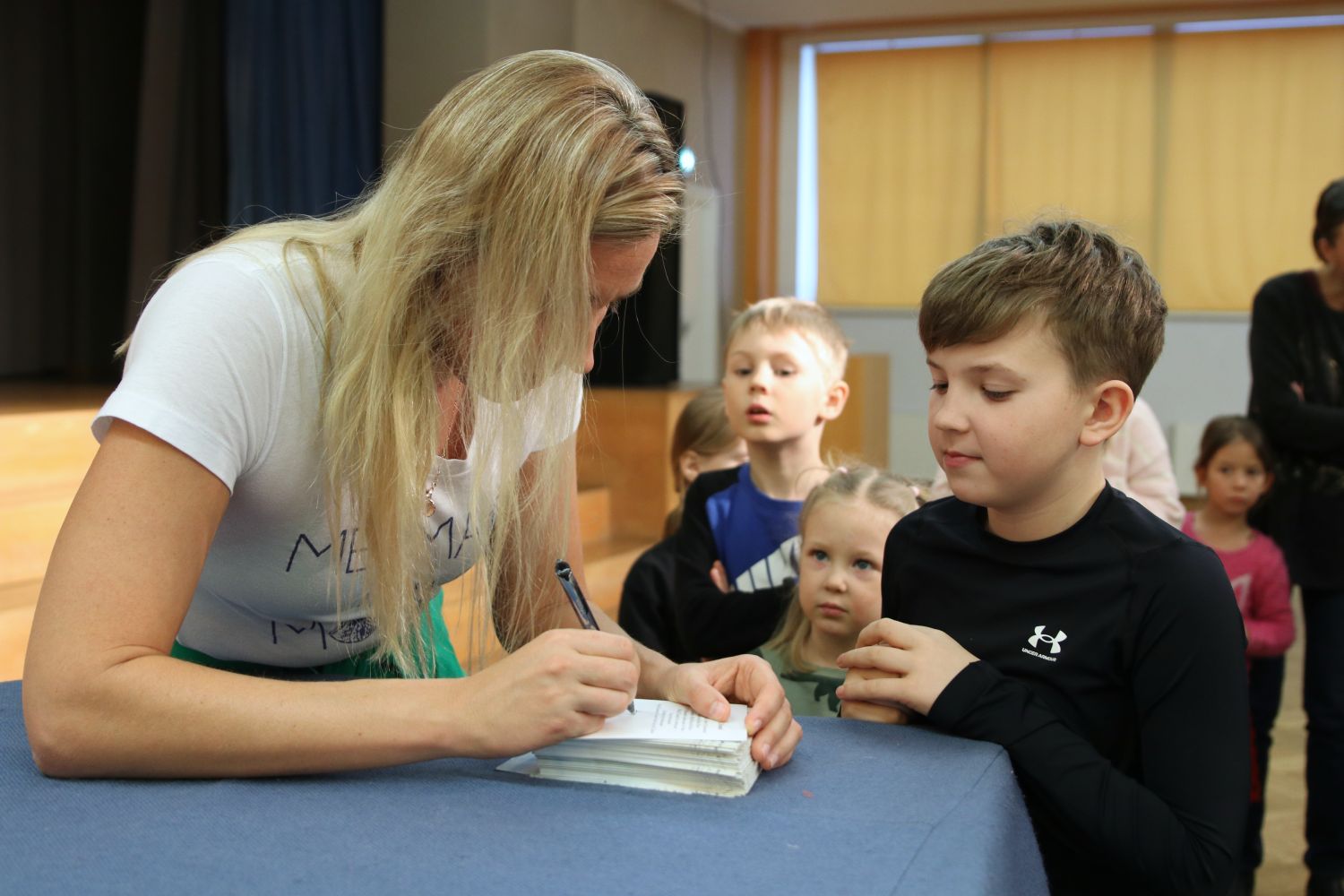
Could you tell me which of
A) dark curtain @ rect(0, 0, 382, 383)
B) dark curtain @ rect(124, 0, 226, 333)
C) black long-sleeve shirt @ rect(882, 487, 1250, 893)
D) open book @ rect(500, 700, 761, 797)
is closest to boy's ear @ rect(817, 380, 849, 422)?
black long-sleeve shirt @ rect(882, 487, 1250, 893)

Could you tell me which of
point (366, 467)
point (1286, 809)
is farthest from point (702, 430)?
point (366, 467)

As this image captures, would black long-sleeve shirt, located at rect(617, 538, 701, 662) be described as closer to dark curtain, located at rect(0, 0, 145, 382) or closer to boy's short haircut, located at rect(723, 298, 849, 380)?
boy's short haircut, located at rect(723, 298, 849, 380)

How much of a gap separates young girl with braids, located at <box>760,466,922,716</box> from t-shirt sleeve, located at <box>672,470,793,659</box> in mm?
133

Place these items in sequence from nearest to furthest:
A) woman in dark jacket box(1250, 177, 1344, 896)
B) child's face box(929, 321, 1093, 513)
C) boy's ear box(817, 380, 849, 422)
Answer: child's face box(929, 321, 1093, 513)
boy's ear box(817, 380, 849, 422)
woman in dark jacket box(1250, 177, 1344, 896)

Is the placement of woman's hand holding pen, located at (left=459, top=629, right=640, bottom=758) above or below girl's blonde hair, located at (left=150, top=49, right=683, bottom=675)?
below

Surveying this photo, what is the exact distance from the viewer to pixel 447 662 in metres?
1.45

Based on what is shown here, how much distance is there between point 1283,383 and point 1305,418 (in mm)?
98

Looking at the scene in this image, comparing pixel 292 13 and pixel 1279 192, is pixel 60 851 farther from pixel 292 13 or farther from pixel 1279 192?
pixel 1279 192

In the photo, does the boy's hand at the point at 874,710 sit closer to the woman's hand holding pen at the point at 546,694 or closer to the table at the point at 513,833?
the table at the point at 513,833

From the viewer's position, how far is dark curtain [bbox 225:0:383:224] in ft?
17.2

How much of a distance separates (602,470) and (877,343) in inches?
108

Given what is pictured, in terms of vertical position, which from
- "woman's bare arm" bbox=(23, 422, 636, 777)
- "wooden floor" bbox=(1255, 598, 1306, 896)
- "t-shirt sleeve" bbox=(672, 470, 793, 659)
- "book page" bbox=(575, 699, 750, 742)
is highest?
"woman's bare arm" bbox=(23, 422, 636, 777)

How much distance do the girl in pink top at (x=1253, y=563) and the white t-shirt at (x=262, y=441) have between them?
1.95 m

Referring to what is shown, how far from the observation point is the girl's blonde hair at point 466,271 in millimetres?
1061
